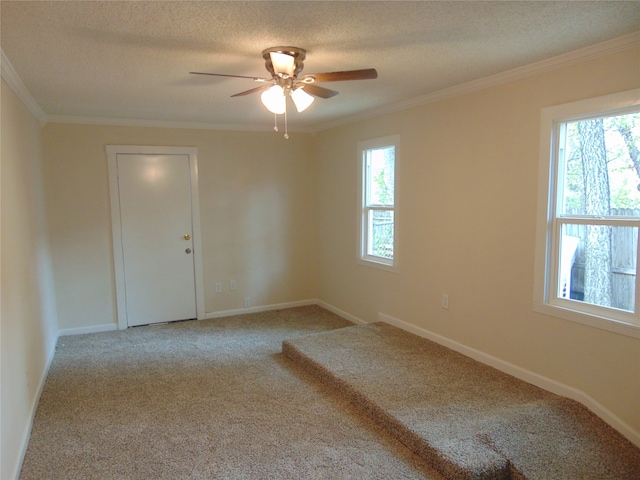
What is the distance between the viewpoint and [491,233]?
3.16m

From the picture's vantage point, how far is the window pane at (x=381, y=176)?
14.1ft

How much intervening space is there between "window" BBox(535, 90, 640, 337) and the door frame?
143 inches

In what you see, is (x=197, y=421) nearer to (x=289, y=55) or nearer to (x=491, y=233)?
(x=289, y=55)

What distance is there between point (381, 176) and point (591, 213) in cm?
217

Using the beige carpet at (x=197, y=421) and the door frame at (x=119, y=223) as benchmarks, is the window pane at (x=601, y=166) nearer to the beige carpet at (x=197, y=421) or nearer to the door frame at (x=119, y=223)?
the beige carpet at (x=197, y=421)

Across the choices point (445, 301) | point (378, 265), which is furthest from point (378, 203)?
point (445, 301)

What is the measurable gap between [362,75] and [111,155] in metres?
3.37

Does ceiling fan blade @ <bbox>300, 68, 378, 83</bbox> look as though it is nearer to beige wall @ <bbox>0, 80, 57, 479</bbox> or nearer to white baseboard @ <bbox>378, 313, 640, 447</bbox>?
beige wall @ <bbox>0, 80, 57, 479</bbox>

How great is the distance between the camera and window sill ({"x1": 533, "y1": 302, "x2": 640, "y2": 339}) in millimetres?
2342

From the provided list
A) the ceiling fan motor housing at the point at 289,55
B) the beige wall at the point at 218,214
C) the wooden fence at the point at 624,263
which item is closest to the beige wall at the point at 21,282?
the beige wall at the point at 218,214

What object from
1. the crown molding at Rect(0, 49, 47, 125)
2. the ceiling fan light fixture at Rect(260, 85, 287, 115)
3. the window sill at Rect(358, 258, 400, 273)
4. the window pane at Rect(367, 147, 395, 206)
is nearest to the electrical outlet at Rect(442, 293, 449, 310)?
the window sill at Rect(358, 258, 400, 273)

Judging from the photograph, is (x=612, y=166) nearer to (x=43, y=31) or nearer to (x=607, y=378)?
(x=607, y=378)

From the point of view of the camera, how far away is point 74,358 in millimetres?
3916

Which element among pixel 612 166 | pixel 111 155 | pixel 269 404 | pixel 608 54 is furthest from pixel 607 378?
pixel 111 155
